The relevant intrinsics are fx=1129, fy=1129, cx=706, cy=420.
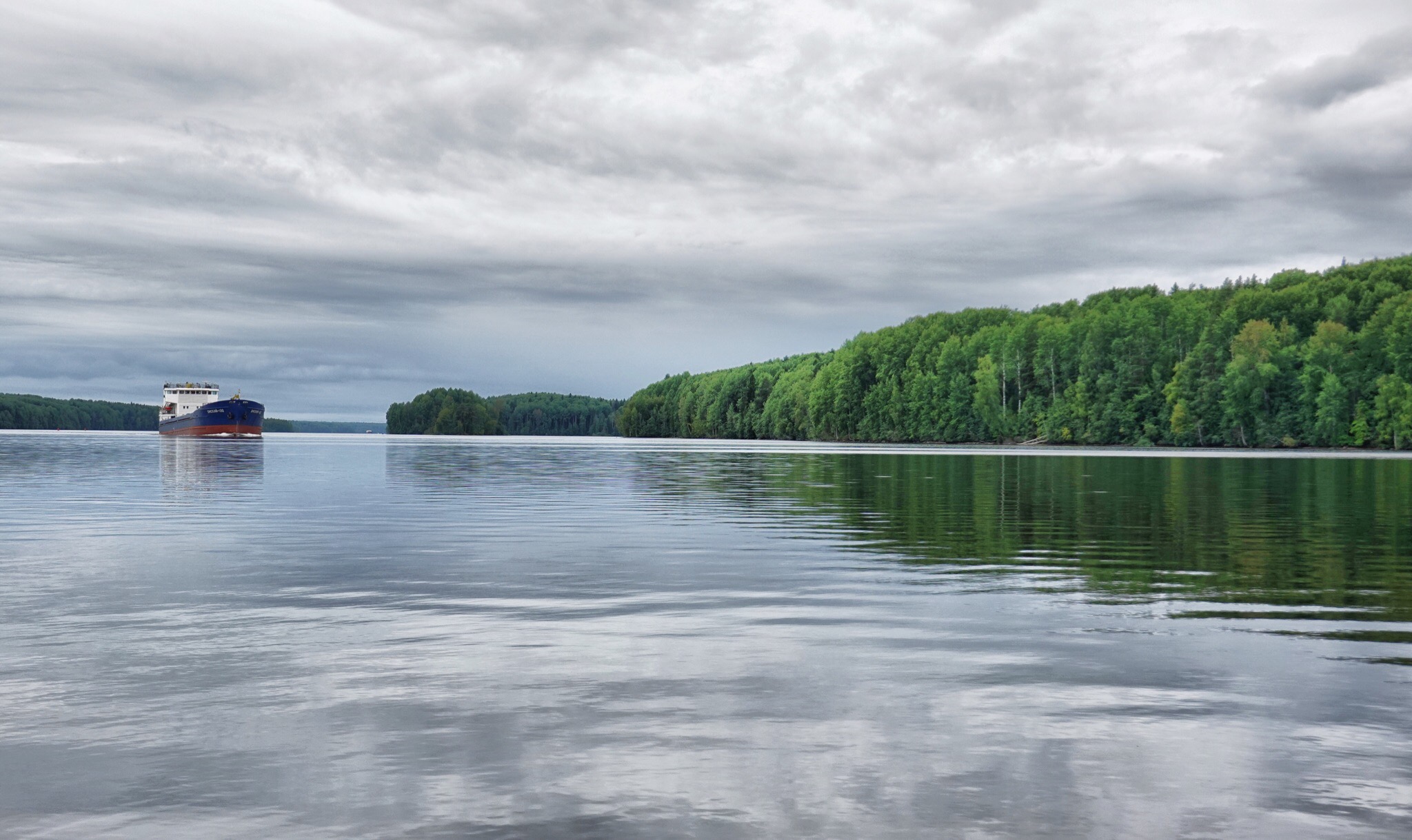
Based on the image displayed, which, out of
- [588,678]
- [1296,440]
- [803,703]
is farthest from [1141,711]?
[1296,440]

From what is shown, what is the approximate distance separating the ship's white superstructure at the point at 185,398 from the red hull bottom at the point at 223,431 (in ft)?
26.1

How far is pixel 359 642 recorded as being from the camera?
11766 millimetres

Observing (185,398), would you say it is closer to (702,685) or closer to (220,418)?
(220,418)

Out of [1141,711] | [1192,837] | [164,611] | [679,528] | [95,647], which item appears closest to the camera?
[1192,837]

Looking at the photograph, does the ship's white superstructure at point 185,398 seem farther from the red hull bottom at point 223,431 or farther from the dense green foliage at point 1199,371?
the dense green foliage at point 1199,371

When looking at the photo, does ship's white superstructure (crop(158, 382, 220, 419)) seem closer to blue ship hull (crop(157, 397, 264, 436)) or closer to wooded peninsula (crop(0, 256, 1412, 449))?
blue ship hull (crop(157, 397, 264, 436))

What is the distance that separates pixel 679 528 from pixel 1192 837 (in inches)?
780

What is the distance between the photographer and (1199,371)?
487 feet

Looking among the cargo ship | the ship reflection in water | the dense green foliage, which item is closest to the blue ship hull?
the cargo ship

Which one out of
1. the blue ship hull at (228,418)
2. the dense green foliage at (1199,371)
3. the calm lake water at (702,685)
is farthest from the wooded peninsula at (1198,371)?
the calm lake water at (702,685)

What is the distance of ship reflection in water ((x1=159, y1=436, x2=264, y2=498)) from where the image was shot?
4059cm

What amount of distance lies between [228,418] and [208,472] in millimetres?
130778

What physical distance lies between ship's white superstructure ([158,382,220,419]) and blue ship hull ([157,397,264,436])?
28.7 ft

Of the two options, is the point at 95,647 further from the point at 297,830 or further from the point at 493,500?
the point at 493,500
